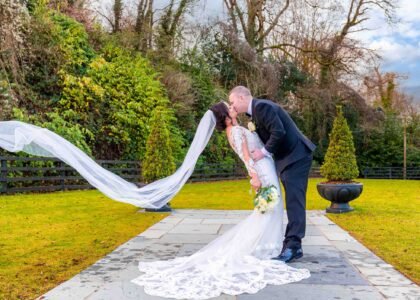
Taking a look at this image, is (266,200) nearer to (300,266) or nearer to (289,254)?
(289,254)

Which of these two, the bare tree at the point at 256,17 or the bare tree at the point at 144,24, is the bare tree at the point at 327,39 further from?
the bare tree at the point at 144,24

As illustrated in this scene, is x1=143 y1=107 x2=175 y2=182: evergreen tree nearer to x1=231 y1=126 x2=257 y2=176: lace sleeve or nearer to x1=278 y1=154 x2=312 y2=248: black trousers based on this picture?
x1=231 y1=126 x2=257 y2=176: lace sleeve

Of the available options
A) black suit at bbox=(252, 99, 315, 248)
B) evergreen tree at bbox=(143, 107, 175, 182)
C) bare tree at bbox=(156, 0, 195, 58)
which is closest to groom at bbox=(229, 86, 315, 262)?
black suit at bbox=(252, 99, 315, 248)

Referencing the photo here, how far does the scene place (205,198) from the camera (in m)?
11.0

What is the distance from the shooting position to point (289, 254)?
4215 mm

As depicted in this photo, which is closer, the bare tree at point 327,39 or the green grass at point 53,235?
the green grass at point 53,235

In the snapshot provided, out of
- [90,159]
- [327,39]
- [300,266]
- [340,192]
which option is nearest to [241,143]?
[300,266]

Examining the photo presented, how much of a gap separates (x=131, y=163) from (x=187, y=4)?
29.8 ft

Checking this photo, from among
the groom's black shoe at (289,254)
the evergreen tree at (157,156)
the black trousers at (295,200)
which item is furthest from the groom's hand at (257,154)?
the evergreen tree at (157,156)

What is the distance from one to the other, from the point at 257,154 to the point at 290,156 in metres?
0.31

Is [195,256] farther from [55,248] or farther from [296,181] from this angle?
[55,248]

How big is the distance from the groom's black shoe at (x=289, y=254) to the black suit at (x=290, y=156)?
0.05 metres

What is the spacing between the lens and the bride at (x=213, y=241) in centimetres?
344

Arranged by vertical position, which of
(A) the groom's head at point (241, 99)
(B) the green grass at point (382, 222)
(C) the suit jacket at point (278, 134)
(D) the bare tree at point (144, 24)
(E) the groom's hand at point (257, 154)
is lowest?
(B) the green grass at point (382, 222)
